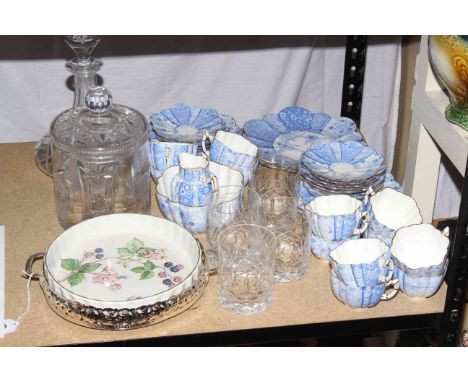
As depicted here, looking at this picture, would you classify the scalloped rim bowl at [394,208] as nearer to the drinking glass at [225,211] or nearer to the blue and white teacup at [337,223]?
the blue and white teacup at [337,223]

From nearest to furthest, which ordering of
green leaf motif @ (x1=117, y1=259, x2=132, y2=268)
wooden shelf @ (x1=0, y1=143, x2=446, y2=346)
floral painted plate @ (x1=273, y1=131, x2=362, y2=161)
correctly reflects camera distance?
wooden shelf @ (x1=0, y1=143, x2=446, y2=346)
green leaf motif @ (x1=117, y1=259, x2=132, y2=268)
floral painted plate @ (x1=273, y1=131, x2=362, y2=161)

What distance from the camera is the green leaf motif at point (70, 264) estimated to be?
3.65 ft

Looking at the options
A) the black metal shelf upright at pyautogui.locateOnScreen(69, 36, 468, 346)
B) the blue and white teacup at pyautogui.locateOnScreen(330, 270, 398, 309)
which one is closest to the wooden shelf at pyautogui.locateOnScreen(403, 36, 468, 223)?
the black metal shelf upright at pyautogui.locateOnScreen(69, 36, 468, 346)

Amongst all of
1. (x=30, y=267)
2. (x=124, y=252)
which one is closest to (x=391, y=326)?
(x=124, y=252)

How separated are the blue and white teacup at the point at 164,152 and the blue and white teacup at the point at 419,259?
1.23 feet

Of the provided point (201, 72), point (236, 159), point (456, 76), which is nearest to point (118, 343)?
point (236, 159)

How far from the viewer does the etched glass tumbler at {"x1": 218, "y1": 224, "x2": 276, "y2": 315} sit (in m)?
1.08

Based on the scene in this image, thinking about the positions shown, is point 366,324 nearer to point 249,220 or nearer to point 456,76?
point 249,220

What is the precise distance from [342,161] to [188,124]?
294 mm

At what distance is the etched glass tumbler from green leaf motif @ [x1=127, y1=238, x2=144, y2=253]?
125mm

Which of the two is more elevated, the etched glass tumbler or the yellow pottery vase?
the yellow pottery vase

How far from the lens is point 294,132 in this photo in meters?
1.42

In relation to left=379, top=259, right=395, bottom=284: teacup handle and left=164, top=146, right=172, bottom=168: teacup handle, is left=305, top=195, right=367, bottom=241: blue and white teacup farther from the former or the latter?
left=164, top=146, right=172, bottom=168: teacup handle

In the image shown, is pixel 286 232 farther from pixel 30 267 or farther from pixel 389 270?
pixel 30 267
